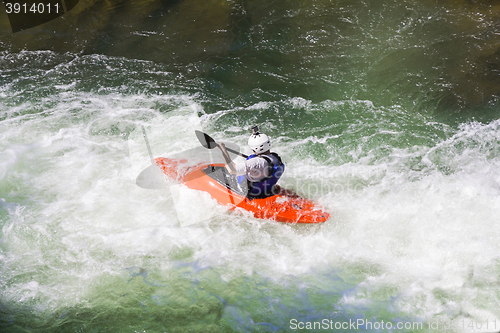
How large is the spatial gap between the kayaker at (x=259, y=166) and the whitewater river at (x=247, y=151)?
59cm

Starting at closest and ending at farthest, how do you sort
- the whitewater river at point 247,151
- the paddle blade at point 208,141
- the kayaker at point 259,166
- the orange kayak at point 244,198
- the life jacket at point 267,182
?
the whitewater river at point 247,151 → the kayaker at point 259,166 → the life jacket at point 267,182 → the orange kayak at point 244,198 → the paddle blade at point 208,141

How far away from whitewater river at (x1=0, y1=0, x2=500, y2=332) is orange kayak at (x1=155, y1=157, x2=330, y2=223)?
20 cm

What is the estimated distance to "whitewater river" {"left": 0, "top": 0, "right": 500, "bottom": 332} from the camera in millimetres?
4422

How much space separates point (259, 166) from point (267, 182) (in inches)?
15.5

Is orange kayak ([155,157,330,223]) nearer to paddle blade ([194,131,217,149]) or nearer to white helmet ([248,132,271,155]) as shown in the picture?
paddle blade ([194,131,217,149])

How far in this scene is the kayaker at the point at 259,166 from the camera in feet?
14.9

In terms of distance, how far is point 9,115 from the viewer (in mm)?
7246

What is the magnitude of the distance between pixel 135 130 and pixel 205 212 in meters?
2.64

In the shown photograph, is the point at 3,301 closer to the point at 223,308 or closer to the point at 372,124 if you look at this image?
the point at 223,308

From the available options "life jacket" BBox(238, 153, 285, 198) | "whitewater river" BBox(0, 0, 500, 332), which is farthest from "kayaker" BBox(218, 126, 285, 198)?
"whitewater river" BBox(0, 0, 500, 332)

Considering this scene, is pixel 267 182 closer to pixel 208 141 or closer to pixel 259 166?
pixel 259 166

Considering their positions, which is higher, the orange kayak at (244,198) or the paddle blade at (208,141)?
the paddle blade at (208,141)

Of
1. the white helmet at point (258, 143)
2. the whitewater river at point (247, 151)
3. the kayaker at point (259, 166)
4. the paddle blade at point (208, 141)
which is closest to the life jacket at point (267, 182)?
the kayaker at point (259, 166)

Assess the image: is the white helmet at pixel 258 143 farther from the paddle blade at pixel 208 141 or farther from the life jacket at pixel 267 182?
the paddle blade at pixel 208 141
